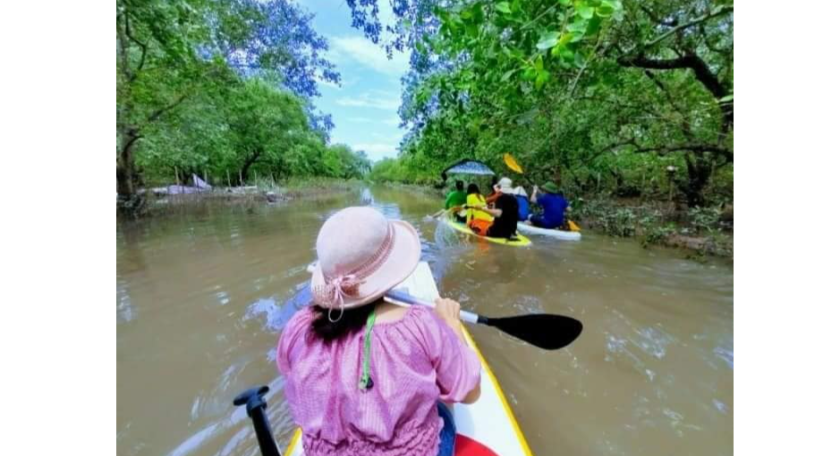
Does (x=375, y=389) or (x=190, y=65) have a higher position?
(x=190, y=65)

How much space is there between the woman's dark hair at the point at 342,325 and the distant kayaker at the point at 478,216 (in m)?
7.26

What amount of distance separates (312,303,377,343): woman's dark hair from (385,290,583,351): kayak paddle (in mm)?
1065

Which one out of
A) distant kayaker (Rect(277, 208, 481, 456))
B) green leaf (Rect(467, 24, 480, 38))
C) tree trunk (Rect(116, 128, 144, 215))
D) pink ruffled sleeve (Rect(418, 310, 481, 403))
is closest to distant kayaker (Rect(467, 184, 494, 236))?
green leaf (Rect(467, 24, 480, 38))

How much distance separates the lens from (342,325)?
1.17m

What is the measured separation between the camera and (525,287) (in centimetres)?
543

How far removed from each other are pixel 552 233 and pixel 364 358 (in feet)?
26.7

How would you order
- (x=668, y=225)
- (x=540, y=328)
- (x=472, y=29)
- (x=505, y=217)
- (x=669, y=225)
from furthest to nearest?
(x=668, y=225) < (x=669, y=225) < (x=505, y=217) < (x=472, y=29) < (x=540, y=328)

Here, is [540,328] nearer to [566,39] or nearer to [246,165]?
[566,39]

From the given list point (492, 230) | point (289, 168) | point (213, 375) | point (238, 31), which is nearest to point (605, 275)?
point (492, 230)

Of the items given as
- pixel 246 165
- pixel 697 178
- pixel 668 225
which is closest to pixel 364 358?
pixel 668 225

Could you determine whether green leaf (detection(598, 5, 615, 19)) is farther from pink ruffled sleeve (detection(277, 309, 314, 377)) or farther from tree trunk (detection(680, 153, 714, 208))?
tree trunk (detection(680, 153, 714, 208))

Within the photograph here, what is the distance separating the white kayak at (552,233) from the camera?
27.2 feet

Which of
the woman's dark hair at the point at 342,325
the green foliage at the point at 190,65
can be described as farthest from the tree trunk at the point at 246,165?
the woman's dark hair at the point at 342,325
